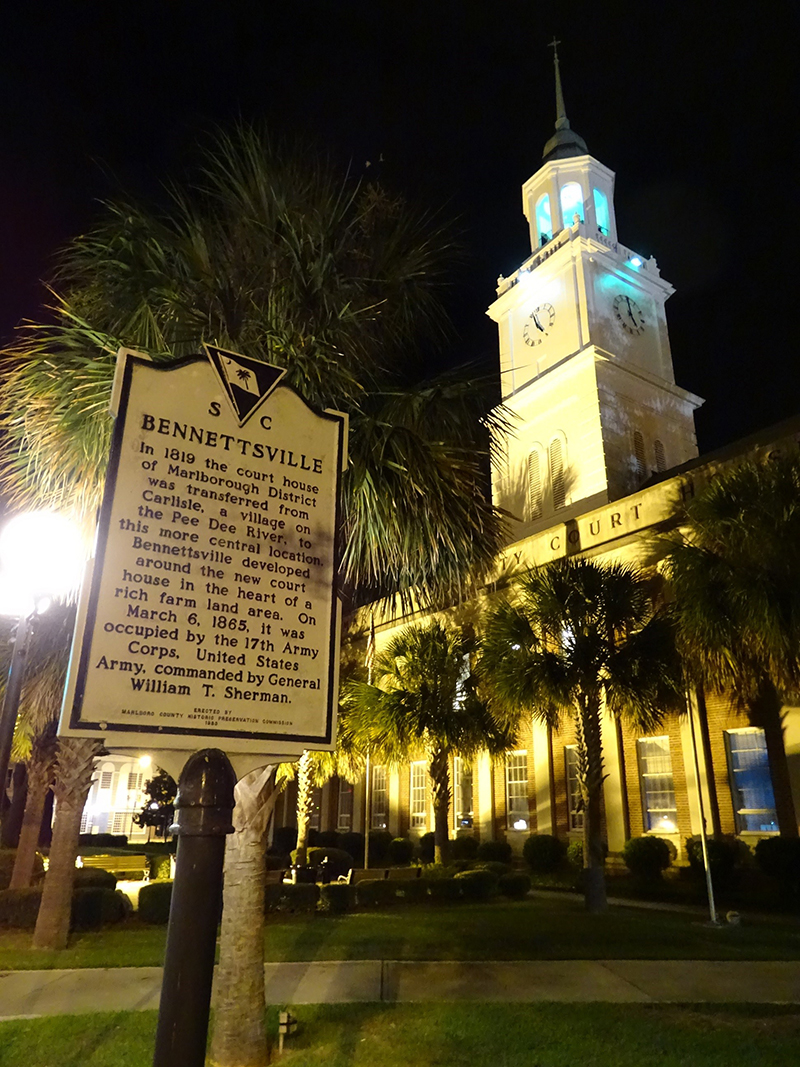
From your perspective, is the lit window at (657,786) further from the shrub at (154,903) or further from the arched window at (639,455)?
the arched window at (639,455)

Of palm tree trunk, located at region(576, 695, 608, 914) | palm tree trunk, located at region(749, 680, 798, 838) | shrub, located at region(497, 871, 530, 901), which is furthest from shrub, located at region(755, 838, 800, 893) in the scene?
shrub, located at region(497, 871, 530, 901)

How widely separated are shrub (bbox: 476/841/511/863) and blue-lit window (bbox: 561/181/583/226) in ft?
99.8

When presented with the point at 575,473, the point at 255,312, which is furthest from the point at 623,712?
the point at 575,473

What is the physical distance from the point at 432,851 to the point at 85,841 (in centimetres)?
2525

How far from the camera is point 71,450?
6738mm

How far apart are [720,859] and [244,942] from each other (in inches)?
559

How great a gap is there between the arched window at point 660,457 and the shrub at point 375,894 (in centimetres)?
2405

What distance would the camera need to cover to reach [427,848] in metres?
25.8

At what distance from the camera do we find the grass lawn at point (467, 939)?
Answer: 9.80m

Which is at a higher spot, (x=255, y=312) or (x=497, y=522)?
(x=255, y=312)

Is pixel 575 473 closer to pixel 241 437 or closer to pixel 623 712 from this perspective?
pixel 623 712

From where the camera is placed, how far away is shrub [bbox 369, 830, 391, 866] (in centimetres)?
2706

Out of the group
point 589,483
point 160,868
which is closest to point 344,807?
point 160,868

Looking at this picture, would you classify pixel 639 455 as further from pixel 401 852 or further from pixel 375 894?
pixel 375 894
